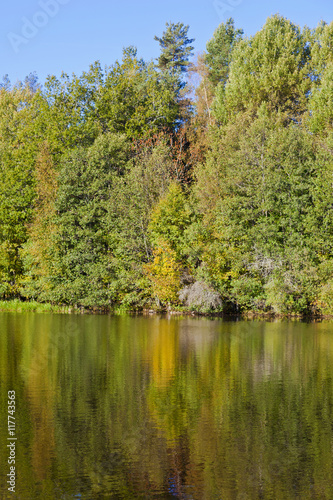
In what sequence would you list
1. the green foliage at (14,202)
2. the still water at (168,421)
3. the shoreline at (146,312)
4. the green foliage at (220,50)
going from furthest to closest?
the green foliage at (220,50) → the green foliage at (14,202) → the shoreline at (146,312) → the still water at (168,421)

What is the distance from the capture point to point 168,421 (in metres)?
12.5

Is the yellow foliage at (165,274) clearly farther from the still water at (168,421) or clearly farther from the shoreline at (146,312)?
the still water at (168,421)

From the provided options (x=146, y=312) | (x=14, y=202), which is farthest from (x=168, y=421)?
(x=14, y=202)

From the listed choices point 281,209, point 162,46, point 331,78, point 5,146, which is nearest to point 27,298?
point 5,146

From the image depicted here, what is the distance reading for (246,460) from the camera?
10.1m

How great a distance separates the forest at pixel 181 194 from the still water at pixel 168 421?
20.4 metres

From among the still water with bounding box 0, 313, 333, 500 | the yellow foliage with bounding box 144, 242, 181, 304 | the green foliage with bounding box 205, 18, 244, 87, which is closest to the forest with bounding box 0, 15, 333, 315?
the yellow foliage with bounding box 144, 242, 181, 304

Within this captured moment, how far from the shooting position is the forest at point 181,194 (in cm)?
4403

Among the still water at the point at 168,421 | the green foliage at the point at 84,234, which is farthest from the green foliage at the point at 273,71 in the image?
the still water at the point at 168,421

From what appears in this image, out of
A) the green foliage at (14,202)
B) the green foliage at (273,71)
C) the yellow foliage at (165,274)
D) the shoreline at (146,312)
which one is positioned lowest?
the shoreline at (146,312)

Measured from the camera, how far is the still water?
902 cm

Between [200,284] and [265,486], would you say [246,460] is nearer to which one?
[265,486]

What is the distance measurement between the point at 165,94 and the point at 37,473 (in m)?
57.0

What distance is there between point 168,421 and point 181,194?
36499 mm
